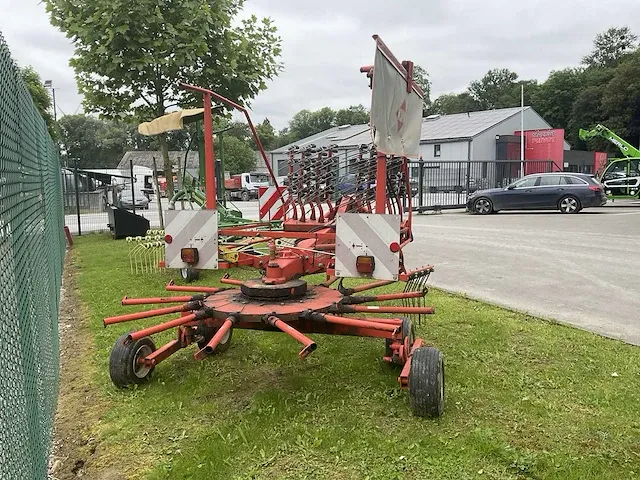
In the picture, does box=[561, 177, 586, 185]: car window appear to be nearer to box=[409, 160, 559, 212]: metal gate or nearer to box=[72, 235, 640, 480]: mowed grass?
box=[409, 160, 559, 212]: metal gate

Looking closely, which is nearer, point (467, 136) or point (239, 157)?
point (467, 136)

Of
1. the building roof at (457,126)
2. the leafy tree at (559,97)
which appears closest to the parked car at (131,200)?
the building roof at (457,126)

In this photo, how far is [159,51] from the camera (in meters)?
10.4

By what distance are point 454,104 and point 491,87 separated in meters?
6.39

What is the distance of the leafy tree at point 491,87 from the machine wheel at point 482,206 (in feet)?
206

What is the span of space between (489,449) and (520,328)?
2533 mm

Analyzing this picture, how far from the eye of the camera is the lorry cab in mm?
21297

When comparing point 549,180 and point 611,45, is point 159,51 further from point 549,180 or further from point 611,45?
point 611,45

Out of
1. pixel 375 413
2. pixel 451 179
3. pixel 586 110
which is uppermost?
pixel 586 110

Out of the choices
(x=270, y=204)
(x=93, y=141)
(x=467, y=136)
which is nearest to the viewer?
(x=270, y=204)

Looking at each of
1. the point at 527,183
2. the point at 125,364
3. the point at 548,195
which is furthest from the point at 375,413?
the point at 527,183

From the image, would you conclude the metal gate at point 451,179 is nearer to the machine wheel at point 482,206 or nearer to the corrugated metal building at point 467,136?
the machine wheel at point 482,206

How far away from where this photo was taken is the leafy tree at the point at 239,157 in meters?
50.6

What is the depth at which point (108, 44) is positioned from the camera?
1014 cm
